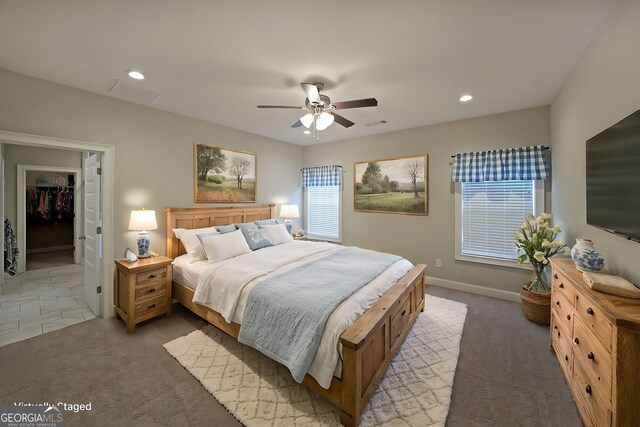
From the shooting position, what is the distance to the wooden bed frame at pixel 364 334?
1.57m

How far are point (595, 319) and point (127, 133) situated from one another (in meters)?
4.79

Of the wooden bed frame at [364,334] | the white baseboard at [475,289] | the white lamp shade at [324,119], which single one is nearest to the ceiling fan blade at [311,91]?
the white lamp shade at [324,119]

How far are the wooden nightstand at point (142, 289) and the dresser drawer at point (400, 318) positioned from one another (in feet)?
8.84

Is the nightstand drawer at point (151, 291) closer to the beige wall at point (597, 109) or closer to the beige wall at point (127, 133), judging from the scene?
the beige wall at point (127, 133)

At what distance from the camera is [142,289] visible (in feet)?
9.23

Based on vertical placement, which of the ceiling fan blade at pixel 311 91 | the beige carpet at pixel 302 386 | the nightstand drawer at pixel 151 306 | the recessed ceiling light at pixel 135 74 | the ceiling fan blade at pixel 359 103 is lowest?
the beige carpet at pixel 302 386

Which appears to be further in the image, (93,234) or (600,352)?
(93,234)

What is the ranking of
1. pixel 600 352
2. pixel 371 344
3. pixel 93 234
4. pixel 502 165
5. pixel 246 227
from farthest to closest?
pixel 246 227 → pixel 502 165 → pixel 93 234 → pixel 371 344 → pixel 600 352

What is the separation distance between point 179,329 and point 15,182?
5.02 m

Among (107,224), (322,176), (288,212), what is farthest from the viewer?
(322,176)

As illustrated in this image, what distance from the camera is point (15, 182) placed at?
15.3 ft

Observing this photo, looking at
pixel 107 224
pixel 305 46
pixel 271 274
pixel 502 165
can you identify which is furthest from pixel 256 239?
pixel 502 165

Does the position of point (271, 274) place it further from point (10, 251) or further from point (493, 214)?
point (10, 251)

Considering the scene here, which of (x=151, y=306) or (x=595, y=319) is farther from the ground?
(x=595, y=319)
